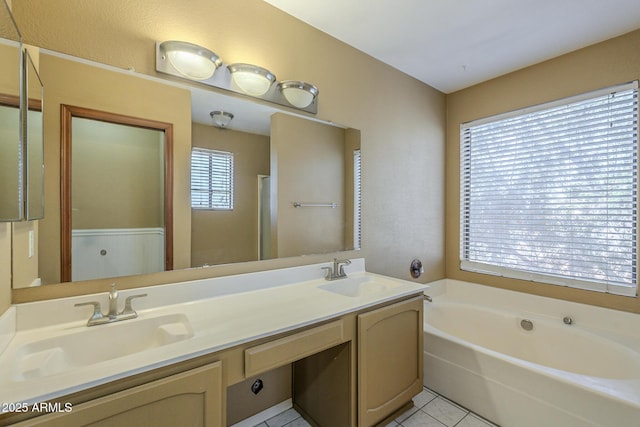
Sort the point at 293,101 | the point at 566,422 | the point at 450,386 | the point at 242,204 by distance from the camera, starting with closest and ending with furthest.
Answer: the point at 566,422 < the point at 242,204 < the point at 293,101 < the point at 450,386

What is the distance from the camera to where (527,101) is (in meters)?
2.44

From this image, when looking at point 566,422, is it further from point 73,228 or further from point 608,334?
point 73,228

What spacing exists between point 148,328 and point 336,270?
1157 mm

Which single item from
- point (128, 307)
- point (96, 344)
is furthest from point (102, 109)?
point (96, 344)

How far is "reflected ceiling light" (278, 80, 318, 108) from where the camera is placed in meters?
1.74

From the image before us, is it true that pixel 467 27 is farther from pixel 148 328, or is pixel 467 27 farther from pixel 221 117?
pixel 148 328

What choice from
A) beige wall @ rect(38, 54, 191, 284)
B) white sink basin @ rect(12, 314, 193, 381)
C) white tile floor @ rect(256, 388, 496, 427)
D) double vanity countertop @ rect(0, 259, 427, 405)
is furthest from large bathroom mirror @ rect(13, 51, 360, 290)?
white tile floor @ rect(256, 388, 496, 427)

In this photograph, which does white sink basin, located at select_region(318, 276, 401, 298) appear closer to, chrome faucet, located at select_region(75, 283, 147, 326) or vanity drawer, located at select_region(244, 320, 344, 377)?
vanity drawer, located at select_region(244, 320, 344, 377)

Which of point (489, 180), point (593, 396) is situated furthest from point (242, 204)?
point (489, 180)

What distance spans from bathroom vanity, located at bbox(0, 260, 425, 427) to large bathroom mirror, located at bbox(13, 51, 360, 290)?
0.57ft

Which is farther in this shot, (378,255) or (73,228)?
(378,255)

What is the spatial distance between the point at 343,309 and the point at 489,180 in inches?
85.4

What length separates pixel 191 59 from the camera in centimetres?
138

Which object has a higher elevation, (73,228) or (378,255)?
(73,228)
